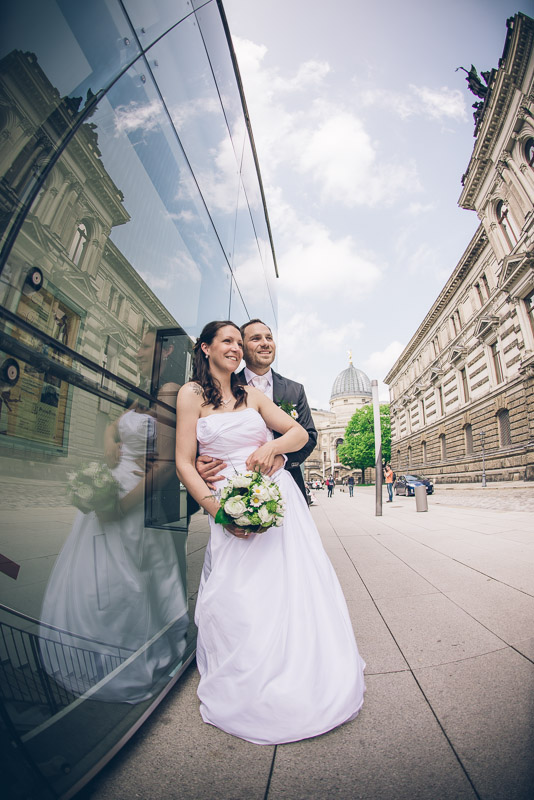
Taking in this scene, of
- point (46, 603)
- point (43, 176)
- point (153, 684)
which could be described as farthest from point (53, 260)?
point (153, 684)

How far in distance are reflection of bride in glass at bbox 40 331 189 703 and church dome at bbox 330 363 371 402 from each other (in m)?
96.6

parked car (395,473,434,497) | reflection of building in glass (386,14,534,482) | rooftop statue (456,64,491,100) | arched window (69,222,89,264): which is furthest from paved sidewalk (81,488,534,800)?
parked car (395,473,434,497)

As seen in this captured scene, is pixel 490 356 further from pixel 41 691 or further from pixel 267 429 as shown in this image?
pixel 41 691

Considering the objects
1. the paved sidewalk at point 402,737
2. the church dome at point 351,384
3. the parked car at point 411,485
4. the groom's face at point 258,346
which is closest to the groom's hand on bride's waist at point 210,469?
the groom's face at point 258,346

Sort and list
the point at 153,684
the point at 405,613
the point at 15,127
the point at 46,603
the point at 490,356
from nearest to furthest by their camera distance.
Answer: the point at 15,127 → the point at 46,603 → the point at 153,684 → the point at 405,613 → the point at 490,356

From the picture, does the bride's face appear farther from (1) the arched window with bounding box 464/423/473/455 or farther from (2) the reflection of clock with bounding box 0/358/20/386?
(1) the arched window with bounding box 464/423/473/455

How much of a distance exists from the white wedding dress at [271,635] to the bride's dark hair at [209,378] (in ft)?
0.49

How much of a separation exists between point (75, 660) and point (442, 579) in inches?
159

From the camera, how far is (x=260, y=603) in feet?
5.71

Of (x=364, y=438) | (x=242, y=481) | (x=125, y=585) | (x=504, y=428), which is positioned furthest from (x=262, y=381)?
(x=364, y=438)

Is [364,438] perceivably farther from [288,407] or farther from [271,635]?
[271,635]

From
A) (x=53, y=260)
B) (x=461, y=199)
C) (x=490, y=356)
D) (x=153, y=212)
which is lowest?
(x=53, y=260)

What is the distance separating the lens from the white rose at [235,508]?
1670 millimetres

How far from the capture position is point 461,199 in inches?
237
